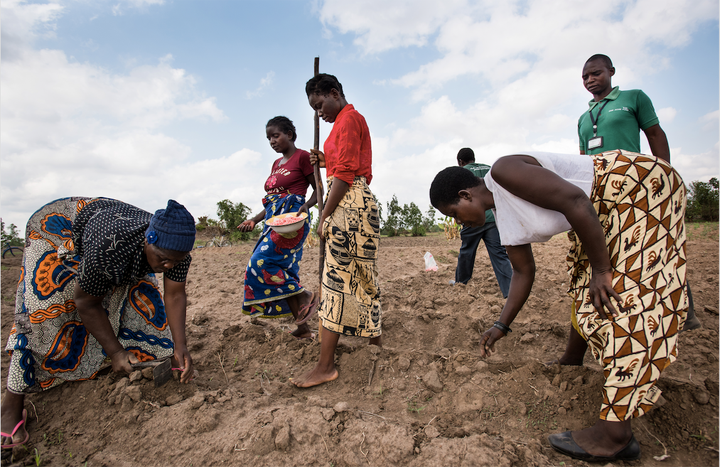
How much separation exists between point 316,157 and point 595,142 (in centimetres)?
207

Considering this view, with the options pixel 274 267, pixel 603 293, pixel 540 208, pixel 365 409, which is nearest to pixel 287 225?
pixel 274 267

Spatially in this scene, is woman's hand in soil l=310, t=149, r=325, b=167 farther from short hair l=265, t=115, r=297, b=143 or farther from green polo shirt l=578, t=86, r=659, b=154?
green polo shirt l=578, t=86, r=659, b=154

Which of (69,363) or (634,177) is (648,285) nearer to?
(634,177)

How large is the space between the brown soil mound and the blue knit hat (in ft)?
2.94

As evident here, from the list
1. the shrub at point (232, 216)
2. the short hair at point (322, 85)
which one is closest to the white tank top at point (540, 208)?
the short hair at point (322, 85)

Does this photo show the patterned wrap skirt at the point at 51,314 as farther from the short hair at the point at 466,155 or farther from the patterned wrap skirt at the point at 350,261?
the short hair at the point at 466,155

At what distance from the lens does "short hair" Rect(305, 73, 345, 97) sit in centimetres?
243

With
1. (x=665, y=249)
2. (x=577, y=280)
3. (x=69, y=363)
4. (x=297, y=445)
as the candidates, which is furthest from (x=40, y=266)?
(x=665, y=249)

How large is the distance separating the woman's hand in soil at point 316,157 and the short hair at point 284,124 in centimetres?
45

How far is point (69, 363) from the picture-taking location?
2.24 m

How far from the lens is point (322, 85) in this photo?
7.97 feet

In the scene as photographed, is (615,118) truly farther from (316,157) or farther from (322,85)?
(316,157)

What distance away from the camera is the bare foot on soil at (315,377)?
2.32m

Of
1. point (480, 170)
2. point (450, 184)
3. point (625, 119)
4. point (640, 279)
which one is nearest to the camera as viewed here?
point (640, 279)
